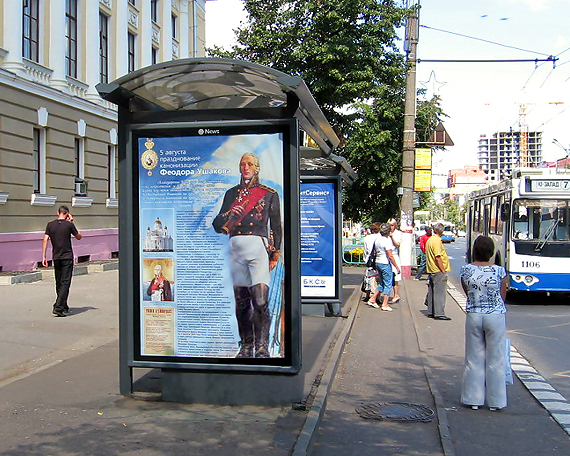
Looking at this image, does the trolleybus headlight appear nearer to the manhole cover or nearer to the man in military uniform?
the manhole cover

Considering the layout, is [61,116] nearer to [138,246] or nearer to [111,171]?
[111,171]

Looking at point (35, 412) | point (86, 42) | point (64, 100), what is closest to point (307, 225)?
point (35, 412)

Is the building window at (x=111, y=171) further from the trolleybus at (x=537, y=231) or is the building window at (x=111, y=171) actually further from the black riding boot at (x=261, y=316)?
the black riding boot at (x=261, y=316)

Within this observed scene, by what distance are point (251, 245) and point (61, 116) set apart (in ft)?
56.9

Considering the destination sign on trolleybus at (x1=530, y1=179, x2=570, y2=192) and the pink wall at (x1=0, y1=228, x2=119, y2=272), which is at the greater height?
the destination sign on trolleybus at (x1=530, y1=179, x2=570, y2=192)

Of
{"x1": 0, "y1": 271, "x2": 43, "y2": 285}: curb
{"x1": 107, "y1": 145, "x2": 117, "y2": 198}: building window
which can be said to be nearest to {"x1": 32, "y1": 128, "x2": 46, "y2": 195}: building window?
{"x1": 0, "y1": 271, "x2": 43, "y2": 285}: curb

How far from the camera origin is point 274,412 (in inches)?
230

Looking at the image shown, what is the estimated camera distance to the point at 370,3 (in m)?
17.8

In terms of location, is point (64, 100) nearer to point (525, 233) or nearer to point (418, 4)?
point (418, 4)

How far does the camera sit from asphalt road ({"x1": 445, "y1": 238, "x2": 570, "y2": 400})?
27.2 feet

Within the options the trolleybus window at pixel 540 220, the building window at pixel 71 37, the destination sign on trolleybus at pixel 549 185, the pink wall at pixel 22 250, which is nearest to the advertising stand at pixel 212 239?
the trolleybus window at pixel 540 220

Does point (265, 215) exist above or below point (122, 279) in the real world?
above

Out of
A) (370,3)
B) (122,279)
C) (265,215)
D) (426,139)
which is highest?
(370,3)

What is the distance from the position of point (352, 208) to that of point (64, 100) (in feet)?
34.7
